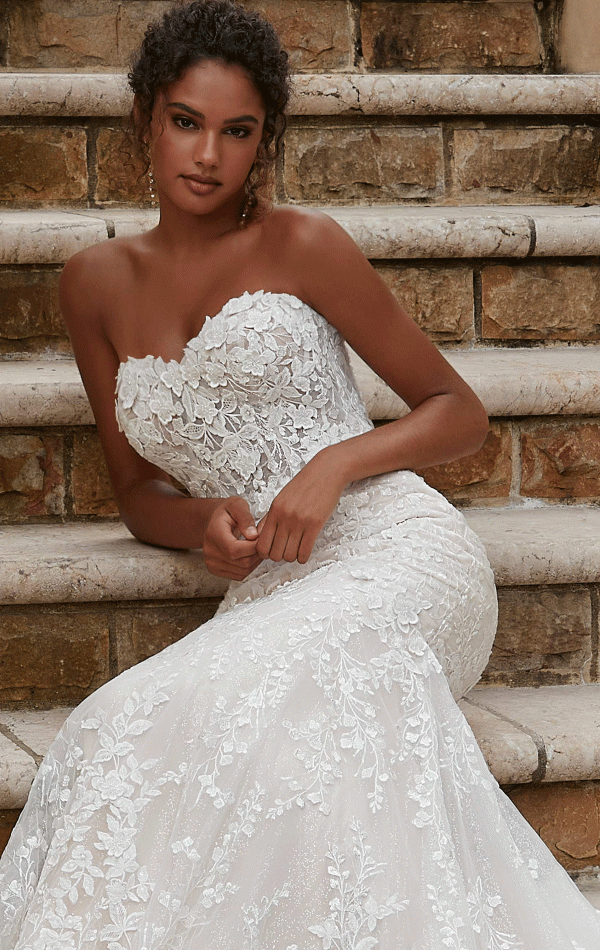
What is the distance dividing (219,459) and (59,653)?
23.6 inches

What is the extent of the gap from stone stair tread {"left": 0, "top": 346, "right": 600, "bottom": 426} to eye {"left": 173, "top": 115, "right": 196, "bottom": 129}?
713 millimetres

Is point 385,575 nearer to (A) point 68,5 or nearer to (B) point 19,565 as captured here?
(B) point 19,565

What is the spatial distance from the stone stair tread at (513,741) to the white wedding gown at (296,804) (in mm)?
268

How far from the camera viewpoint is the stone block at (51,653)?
8.11ft

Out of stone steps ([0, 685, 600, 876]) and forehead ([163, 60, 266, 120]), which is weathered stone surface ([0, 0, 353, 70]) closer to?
forehead ([163, 60, 266, 120])

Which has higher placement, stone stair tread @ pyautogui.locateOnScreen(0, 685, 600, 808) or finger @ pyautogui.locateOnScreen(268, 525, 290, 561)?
finger @ pyautogui.locateOnScreen(268, 525, 290, 561)

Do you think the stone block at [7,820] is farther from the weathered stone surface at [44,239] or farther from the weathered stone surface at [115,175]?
the weathered stone surface at [115,175]

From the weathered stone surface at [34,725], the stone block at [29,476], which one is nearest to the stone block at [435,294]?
the stone block at [29,476]

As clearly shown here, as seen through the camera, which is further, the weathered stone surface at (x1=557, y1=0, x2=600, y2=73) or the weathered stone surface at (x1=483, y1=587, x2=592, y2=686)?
the weathered stone surface at (x1=557, y1=0, x2=600, y2=73)

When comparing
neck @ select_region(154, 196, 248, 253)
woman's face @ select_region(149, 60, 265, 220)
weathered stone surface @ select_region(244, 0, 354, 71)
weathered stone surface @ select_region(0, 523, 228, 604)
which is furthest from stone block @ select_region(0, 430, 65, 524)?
weathered stone surface @ select_region(244, 0, 354, 71)

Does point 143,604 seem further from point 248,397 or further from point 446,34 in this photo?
point 446,34

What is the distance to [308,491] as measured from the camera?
2076 millimetres

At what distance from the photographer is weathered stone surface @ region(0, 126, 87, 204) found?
328 centimetres

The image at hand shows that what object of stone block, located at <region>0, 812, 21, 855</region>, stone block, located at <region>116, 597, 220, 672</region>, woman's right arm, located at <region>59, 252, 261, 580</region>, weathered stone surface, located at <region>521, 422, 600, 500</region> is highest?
woman's right arm, located at <region>59, 252, 261, 580</region>
